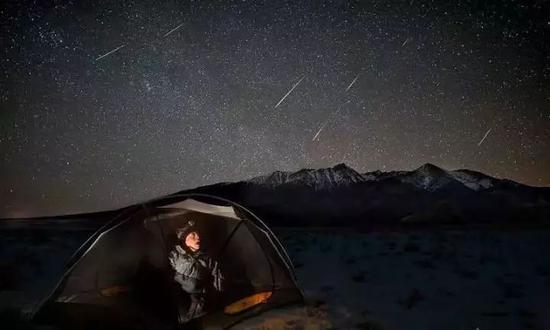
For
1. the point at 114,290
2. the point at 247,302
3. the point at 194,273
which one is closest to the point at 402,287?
the point at 247,302

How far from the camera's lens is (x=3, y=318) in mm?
7293

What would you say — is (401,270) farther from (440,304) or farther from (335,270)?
(440,304)

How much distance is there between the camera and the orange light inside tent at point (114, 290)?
8.67 meters

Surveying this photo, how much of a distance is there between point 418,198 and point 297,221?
40356 mm

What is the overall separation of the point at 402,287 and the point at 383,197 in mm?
122344

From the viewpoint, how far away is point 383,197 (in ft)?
424

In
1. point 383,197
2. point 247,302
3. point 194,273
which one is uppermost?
point 383,197

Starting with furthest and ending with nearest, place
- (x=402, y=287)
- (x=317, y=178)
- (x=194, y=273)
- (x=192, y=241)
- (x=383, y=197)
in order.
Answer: (x=317, y=178) → (x=383, y=197) → (x=402, y=287) → (x=192, y=241) → (x=194, y=273)

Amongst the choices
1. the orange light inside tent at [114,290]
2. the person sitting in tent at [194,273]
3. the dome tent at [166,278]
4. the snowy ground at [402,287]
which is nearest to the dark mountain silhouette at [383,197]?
the snowy ground at [402,287]

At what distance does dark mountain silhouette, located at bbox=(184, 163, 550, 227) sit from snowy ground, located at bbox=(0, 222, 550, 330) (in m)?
74.0

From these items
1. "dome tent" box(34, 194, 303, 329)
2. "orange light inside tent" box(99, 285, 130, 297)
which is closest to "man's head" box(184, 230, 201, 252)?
"dome tent" box(34, 194, 303, 329)

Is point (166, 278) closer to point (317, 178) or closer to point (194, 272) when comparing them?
point (194, 272)

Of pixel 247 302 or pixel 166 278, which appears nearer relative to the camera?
pixel 166 278

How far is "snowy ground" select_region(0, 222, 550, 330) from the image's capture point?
738 cm
